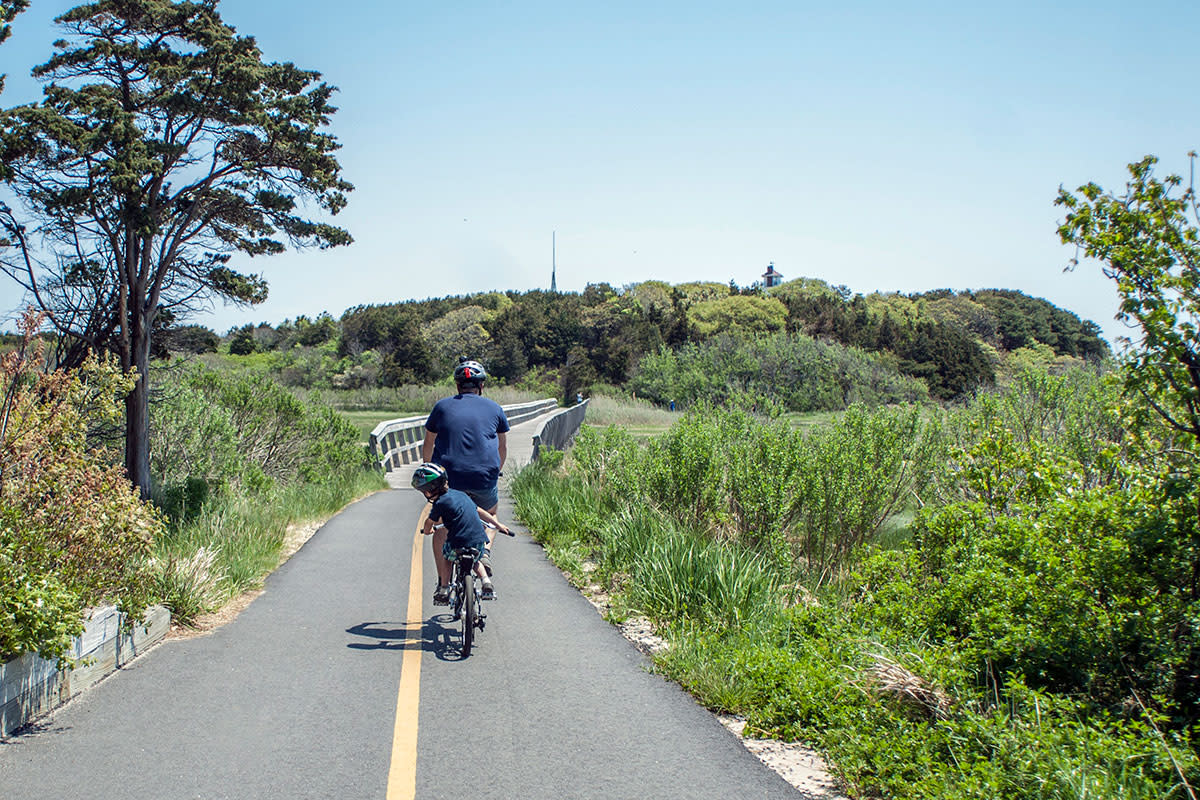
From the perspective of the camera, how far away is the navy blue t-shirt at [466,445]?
819 centimetres

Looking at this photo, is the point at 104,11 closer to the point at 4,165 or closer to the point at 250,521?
the point at 4,165

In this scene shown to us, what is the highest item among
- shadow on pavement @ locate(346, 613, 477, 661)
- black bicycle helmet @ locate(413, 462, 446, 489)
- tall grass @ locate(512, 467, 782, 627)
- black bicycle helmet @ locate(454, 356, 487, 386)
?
black bicycle helmet @ locate(454, 356, 487, 386)

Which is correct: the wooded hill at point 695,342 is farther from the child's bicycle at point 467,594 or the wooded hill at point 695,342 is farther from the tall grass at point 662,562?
the child's bicycle at point 467,594

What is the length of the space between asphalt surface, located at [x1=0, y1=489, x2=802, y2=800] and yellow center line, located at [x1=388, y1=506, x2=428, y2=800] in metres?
0.04

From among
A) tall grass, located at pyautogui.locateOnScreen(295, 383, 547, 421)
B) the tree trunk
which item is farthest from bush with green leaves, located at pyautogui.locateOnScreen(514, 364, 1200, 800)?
tall grass, located at pyautogui.locateOnScreen(295, 383, 547, 421)

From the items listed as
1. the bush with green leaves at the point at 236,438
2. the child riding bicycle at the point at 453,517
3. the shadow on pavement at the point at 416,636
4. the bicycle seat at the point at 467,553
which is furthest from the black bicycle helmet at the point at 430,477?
the bush with green leaves at the point at 236,438

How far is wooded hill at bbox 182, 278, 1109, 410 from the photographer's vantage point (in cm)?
5778

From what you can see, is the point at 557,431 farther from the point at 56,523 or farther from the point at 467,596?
the point at 56,523

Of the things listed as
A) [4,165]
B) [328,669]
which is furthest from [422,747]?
[4,165]

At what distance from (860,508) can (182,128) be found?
521 inches

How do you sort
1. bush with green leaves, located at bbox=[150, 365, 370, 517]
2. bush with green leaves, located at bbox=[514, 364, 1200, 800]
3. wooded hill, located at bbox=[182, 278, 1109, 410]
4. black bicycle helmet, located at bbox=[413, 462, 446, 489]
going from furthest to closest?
wooded hill, located at bbox=[182, 278, 1109, 410] < bush with green leaves, located at bbox=[150, 365, 370, 517] < black bicycle helmet, located at bbox=[413, 462, 446, 489] < bush with green leaves, located at bbox=[514, 364, 1200, 800]

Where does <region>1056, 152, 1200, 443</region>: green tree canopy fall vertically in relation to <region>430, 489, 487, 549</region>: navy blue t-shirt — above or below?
above

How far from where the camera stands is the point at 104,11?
15.7 meters

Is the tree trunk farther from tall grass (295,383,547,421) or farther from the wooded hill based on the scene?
tall grass (295,383,547,421)
